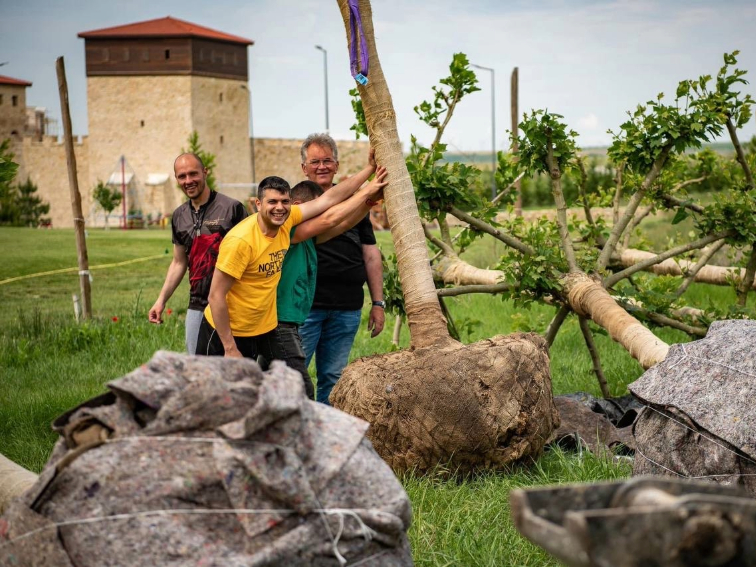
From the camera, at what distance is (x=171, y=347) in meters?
9.45

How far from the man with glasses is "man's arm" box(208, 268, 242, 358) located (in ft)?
3.67

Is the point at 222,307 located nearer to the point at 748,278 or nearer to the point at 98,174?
the point at 748,278

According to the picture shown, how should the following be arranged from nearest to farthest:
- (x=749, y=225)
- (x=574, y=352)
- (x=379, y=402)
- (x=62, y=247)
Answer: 1. (x=379, y=402)
2. (x=749, y=225)
3. (x=574, y=352)
4. (x=62, y=247)

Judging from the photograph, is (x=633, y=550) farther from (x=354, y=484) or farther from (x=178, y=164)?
(x=178, y=164)

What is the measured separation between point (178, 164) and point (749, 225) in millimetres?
3925

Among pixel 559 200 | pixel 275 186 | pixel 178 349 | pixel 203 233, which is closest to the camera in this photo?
pixel 275 186

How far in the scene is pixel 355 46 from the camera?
4.92m

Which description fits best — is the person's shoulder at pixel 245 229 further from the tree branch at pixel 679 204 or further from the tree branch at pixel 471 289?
the tree branch at pixel 679 204

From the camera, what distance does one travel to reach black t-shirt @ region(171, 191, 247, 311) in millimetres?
5473

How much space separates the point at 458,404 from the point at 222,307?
4.36 ft

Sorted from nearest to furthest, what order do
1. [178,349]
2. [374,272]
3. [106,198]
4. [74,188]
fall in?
1. [374,272]
2. [178,349]
3. [74,188]
4. [106,198]

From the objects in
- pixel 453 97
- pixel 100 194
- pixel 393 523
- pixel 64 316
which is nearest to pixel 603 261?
pixel 453 97

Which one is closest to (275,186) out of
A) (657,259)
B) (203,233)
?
(203,233)

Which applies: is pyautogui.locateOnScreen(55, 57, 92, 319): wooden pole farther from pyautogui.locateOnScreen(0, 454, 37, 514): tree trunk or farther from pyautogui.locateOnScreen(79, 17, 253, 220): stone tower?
pyautogui.locateOnScreen(79, 17, 253, 220): stone tower
